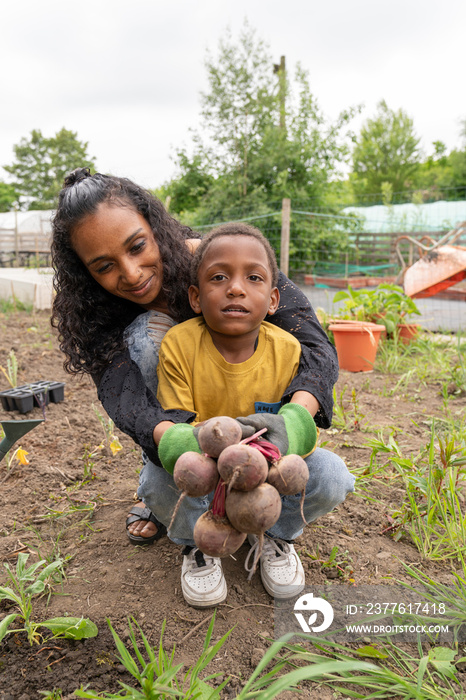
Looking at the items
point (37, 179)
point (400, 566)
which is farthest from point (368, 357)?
point (37, 179)

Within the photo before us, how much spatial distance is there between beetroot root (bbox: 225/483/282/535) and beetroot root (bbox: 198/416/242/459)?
0.27ft

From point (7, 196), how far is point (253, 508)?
3684 cm

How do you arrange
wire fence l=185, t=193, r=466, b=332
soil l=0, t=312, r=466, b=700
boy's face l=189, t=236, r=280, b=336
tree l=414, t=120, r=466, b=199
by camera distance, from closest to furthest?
soil l=0, t=312, r=466, b=700 < boy's face l=189, t=236, r=280, b=336 < wire fence l=185, t=193, r=466, b=332 < tree l=414, t=120, r=466, b=199

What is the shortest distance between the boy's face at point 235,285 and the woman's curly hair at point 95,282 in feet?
0.85

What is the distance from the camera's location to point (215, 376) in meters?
1.32

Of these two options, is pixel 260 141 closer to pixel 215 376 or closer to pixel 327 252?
pixel 327 252

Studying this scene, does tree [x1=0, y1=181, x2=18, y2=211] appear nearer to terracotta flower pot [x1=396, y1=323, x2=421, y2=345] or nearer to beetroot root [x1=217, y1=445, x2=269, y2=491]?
terracotta flower pot [x1=396, y1=323, x2=421, y2=345]

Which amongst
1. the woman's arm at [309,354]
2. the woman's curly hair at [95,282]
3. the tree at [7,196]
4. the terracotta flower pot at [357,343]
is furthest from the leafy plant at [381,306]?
the tree at [7,196]

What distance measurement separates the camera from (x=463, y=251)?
4660mm

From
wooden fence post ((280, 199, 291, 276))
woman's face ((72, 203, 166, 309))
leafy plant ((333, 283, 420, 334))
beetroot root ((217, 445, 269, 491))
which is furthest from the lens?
→ wooden fence post ((280, 199, 291, 276))

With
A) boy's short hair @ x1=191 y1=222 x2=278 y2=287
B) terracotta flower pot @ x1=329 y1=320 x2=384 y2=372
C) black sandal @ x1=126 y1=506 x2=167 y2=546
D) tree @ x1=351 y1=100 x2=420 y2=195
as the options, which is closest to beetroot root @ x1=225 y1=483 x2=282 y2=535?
boy's short hair @ x1=191 y1=222 x2=278 y2=287

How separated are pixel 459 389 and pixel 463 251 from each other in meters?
2.20

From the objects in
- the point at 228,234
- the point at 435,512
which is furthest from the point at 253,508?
the point at 435,512

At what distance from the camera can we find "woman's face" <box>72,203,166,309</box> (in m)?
1.39
